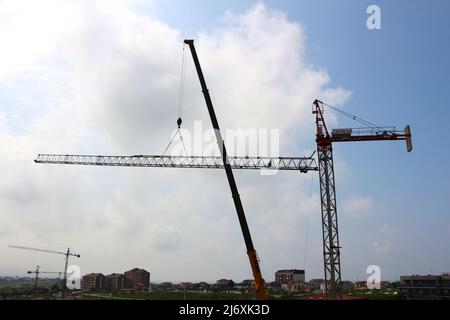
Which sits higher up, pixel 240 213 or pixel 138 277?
pixel 240 213

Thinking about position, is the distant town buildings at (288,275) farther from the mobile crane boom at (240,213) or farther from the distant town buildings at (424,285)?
the mobile crane boom at (240,213)

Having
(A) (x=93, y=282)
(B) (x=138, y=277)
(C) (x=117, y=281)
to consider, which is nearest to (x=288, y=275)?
(B) (x=138, y=277)

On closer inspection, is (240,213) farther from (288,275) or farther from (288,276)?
(288,275)

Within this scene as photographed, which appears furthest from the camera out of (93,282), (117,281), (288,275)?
(288,275)

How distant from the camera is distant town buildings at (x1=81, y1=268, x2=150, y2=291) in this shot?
137875 mm

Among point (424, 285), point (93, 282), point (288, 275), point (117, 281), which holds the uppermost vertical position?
point (424, 285)

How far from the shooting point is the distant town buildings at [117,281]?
452 feet

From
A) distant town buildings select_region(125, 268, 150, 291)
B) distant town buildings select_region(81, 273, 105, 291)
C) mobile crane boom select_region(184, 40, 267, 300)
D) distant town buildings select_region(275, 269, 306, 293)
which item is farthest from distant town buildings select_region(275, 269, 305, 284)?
mobile crane boom select_region(184, 40, 267, 300)

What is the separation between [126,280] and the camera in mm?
143750

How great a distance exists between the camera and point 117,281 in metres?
138

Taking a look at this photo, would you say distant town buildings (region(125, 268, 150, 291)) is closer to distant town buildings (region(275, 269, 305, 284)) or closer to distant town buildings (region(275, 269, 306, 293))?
distant town buildings (region(275, 269, 306, 293))

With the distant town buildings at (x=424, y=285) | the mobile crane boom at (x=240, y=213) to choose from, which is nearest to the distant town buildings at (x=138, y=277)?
the distant town buildings at (x=424, y=285)
